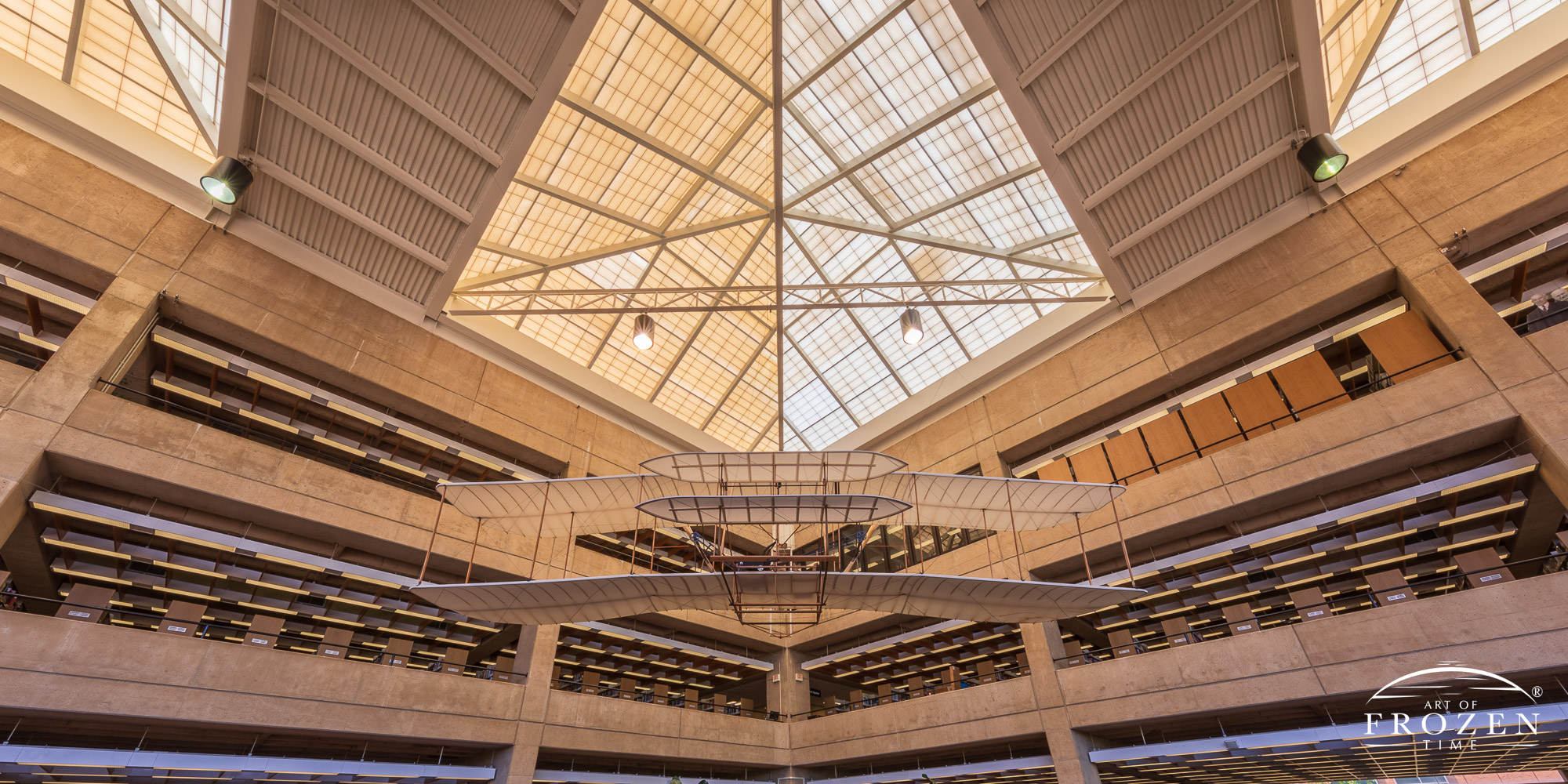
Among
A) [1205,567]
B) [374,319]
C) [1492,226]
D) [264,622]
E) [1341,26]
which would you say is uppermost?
[1341,26]

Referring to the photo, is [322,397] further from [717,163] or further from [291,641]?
[717,163]

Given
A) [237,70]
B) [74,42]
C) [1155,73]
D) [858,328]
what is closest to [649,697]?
[858,328]

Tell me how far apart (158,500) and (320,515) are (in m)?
3.28

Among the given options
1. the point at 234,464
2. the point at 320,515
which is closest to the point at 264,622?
the point at 320,515

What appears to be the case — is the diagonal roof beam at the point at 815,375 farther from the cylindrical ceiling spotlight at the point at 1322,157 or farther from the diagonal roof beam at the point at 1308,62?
the diagonal roof beam at the point at 1308,62

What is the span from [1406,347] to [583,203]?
22.0 meters

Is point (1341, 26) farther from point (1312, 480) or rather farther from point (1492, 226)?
point (1312, 480)

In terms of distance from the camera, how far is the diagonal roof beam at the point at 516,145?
15.3 meters

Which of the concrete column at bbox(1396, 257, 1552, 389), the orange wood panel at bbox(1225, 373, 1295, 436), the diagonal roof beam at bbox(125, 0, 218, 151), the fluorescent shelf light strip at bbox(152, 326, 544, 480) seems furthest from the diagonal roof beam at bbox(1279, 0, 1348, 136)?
the diagonal roof beam at bbox(125, 0, 218, 151)

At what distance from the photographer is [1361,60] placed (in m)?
17.2

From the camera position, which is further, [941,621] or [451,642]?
[941,621]

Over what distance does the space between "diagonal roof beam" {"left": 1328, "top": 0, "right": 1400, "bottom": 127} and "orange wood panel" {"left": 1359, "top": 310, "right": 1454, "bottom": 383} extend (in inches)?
201

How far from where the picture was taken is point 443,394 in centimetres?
2042

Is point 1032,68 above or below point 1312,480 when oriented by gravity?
above
